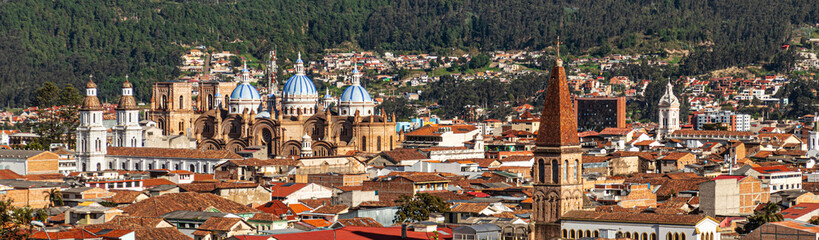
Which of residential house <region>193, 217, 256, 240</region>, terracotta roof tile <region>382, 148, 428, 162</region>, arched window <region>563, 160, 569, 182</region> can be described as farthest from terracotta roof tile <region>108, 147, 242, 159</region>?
arched window <region>563, 160, 569, 182</region>

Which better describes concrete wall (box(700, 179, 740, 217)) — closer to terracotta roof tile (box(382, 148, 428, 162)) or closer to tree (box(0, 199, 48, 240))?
tree (box(0, 199, 48, 240))

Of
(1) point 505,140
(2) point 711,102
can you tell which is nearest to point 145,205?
(1) point 505,140

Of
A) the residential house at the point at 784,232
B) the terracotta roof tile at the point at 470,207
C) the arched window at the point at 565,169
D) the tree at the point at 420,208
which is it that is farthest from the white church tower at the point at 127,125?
the residential house at the point at 784,232

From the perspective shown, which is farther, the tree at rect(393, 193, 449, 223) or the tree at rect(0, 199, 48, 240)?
the tree at rect(393, 193, 449, 223)

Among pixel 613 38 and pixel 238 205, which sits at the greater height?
pixel 613 38

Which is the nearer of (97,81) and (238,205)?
(238,205)

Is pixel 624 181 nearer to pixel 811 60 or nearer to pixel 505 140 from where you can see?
pixel 505 140

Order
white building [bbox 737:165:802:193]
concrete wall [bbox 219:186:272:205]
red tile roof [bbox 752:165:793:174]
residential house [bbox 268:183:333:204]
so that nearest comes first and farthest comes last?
concrete wall [bbox 219:186:272:205] < residential house [bbox 268:183:333:204] < white building [bbox 737:165:802:193] < red tile roof [bbox 752:165:793:174]

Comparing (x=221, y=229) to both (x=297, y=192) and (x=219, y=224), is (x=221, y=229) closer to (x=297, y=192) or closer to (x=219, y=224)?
(x=219, y=224)
